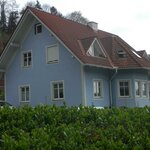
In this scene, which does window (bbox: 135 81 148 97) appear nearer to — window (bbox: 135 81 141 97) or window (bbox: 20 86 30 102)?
window (bbox: 135 81 141 97)

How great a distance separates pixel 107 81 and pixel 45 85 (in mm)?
4793

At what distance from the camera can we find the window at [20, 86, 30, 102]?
107 feet

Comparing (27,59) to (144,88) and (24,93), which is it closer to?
(24,93)

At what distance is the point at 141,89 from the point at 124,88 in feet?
5.15

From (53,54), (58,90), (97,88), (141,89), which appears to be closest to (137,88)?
(141,89)

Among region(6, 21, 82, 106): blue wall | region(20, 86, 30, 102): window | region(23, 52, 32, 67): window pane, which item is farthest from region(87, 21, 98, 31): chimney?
region(20, 86, 30, 102): window

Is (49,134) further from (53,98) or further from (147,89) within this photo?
(147,89)

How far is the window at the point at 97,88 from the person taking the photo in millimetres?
30400

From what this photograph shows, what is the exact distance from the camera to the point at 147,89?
3366cm

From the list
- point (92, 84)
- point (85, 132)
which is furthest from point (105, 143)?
point (92, 84)

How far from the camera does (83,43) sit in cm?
3080

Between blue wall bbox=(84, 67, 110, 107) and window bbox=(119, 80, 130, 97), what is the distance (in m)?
1.01

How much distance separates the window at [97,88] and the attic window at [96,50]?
2065mm

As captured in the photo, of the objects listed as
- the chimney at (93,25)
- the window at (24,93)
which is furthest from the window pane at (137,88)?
the window at (24,93)
